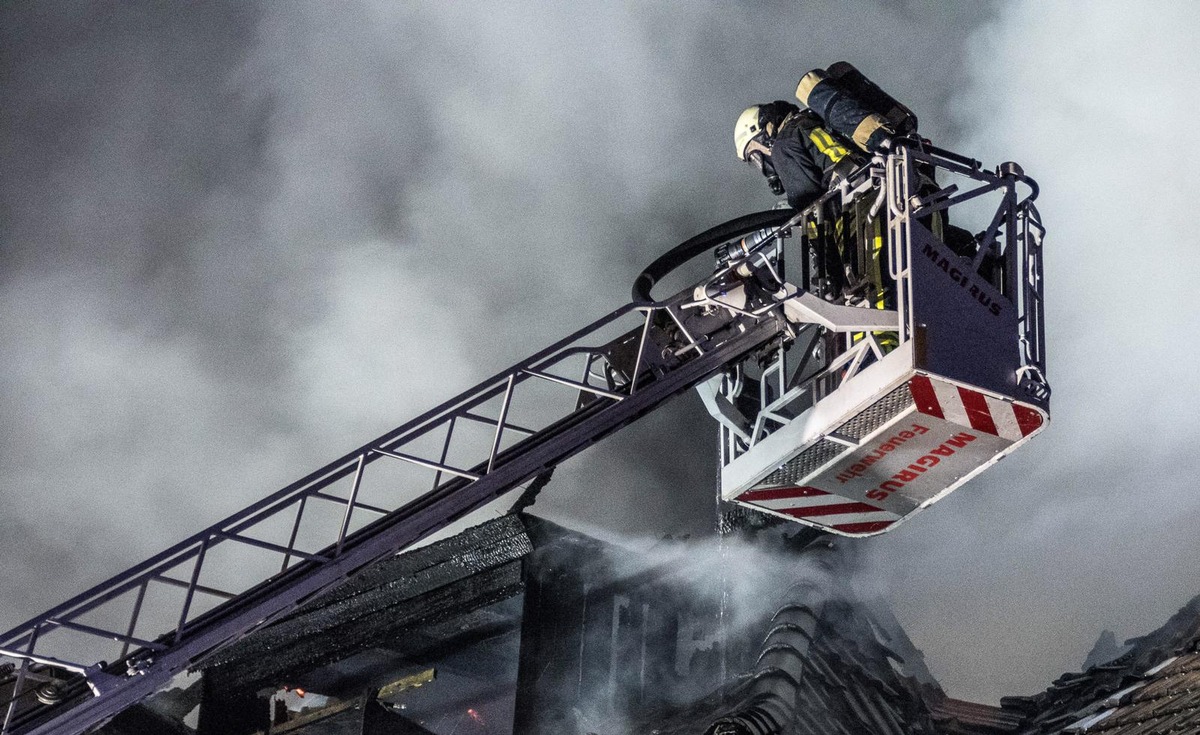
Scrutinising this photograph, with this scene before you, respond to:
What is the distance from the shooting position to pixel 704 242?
33.8ft

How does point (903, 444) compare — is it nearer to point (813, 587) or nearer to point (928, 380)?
point (928, 380)

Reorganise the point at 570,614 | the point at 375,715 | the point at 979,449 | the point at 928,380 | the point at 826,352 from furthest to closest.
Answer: the point at 570,614 → the point at 375,715 → the point at 826,352 → the point at 979,449 → the point at 928,380

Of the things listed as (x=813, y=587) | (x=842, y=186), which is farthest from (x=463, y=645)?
(x=842, y=186)

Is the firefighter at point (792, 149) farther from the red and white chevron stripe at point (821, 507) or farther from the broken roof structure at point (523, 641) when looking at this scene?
the broken roof structure at point (523, 641)

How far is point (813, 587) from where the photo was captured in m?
12.8

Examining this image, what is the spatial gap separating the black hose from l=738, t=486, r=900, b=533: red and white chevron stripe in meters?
1.58

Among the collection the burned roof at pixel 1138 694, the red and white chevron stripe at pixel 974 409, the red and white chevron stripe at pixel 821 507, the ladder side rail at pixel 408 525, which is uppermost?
the ladder side rail at pixel 408 525

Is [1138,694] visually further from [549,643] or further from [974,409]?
[549,643]

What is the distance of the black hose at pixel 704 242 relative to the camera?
10273 mm

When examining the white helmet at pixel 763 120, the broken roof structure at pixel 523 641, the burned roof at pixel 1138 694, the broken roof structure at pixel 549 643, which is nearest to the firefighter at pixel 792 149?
the white helmet at pixel 763 120

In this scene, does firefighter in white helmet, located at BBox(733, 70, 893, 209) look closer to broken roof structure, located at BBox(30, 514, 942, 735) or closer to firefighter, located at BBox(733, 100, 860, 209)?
firefighter, located at BBox(733, 100, 860, 209)

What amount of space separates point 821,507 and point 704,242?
6.51ft

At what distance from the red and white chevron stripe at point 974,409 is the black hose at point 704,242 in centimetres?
205

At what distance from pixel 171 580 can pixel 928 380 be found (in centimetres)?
506
